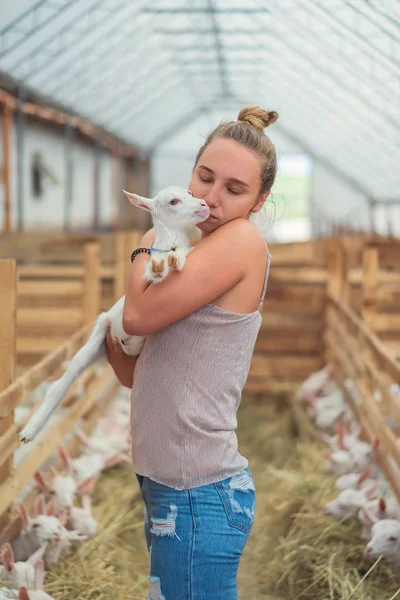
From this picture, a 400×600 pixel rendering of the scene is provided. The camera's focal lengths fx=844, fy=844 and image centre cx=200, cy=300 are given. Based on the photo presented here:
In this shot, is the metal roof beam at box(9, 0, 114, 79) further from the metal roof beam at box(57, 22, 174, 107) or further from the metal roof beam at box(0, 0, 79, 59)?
the metal roof beam at box(57, 22, 174, 107)

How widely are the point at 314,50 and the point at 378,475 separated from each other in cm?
1058

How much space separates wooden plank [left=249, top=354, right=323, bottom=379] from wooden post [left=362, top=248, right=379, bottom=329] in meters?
1.64

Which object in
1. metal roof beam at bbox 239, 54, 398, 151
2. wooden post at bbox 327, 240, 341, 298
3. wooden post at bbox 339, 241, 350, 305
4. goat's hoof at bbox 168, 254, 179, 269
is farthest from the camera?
metal roof beam at bbox 239, 54, 398, 151

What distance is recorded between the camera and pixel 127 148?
2133 cm

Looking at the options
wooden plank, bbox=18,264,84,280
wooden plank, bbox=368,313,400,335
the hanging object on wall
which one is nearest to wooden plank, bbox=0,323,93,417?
wooden plank, bbox=18,264,84,280

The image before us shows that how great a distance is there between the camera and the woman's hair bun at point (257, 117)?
1813 millimetres

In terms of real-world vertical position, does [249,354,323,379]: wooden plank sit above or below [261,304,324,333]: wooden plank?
below

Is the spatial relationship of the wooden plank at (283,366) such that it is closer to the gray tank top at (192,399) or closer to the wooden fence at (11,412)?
the wooden fence at (11,412)

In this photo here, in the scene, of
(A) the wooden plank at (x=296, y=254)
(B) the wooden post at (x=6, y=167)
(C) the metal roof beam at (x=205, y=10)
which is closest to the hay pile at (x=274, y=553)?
(A) the wooden plank at (x=296, y=254)

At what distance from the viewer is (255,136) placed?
176 cm

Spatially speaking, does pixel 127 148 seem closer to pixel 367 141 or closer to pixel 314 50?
pixel 367 141

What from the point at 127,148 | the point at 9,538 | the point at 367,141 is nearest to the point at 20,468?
the point at 9,538

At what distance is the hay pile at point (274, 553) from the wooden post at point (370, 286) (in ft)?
3.02

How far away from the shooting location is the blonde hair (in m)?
1.75
